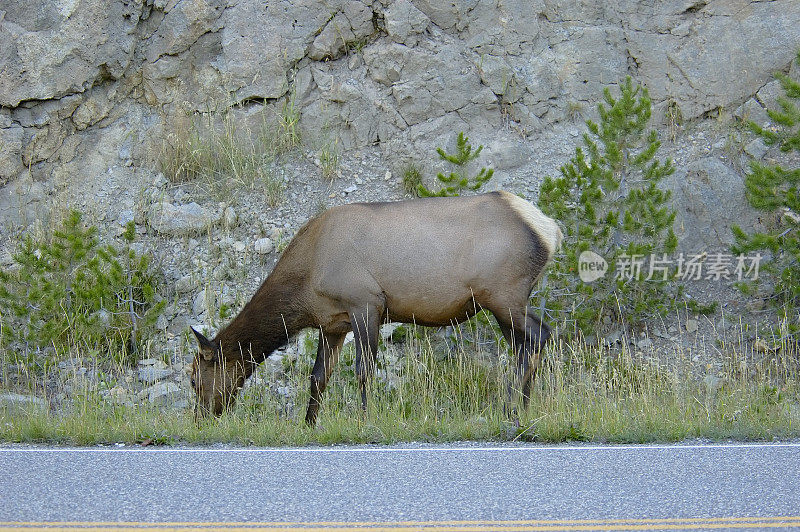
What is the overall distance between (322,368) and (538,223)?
2635 millimetres

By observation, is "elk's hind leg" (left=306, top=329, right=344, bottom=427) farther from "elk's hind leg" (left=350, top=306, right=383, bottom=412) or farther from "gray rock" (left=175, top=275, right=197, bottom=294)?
"gray rock" (left=175, top=275, right=197, bottom=294)

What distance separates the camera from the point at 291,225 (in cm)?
1373

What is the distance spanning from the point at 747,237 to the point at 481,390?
4.00m

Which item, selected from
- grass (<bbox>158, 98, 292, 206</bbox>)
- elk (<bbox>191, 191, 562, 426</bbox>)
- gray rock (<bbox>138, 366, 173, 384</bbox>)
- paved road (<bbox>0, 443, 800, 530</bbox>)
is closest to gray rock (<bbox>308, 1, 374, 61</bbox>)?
grass (<bbox>158, 98, 292, 206</bbox>)

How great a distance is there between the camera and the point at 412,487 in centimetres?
484

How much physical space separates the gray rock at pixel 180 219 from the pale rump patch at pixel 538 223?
6.42m

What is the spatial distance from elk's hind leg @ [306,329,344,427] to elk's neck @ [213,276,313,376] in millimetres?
272

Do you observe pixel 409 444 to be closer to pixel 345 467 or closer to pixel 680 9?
pixel 345 467

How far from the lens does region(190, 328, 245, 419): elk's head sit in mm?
8805

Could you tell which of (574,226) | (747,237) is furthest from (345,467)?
(747,237)

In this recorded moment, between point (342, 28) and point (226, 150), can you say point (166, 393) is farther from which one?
point (342, 28)

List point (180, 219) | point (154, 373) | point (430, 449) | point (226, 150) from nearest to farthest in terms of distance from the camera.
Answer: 1. point (430, 449)
2. point (154, 373)
3. point (180, 219)
4. point (226, 150)

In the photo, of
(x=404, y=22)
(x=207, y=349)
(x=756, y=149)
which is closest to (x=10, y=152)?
(x=404, y=22)

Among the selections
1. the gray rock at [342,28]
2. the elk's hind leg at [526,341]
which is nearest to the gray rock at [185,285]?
the gray rock at [342,28]
